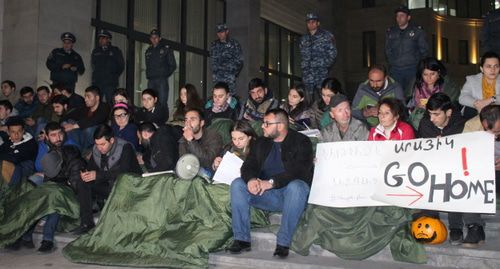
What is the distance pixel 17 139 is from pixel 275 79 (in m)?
16.8

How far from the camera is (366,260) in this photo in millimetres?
5746

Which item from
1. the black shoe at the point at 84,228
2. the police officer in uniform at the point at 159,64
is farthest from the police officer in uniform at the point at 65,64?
the black shoe at the point at 84,228

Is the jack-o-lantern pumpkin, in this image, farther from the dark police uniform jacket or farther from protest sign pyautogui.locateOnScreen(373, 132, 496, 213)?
the dark police uniform jacket

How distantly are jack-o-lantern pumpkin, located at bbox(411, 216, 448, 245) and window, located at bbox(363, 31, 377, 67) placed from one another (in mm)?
29768

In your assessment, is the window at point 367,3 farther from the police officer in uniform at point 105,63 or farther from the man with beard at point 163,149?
the man with beard at point 163,149

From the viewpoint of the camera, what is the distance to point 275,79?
966 inches

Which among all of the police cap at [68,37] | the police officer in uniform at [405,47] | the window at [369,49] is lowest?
the police officer in uniform at [405,47]

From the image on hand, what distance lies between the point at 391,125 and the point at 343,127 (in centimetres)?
60

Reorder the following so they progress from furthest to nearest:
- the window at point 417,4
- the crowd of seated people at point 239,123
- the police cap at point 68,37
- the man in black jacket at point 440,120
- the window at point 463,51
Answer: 1. the window at point 463,51
2. the window at point 417,4
3. the police cap at point 68,37
4. the crowd of seated people at point 239,123
5. the man in black jacket at point 440,120

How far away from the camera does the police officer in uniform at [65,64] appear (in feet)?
40.2

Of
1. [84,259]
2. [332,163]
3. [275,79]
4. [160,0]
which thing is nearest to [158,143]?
[84,259]

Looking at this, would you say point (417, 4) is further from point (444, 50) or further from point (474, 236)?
point (474, 236)

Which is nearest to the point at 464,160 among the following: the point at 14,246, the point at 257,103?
the point at 257,103

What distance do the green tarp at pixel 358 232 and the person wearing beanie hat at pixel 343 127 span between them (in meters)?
0.96
